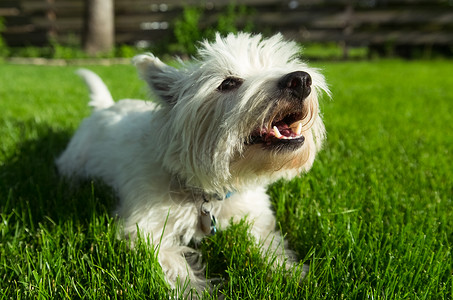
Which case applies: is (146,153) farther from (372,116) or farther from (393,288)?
(372,116)

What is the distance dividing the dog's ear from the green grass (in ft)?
0.58

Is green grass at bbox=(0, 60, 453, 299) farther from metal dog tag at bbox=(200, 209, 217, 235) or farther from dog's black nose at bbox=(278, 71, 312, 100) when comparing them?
dog's black nose at bbox=(278, 71, 312, 100)

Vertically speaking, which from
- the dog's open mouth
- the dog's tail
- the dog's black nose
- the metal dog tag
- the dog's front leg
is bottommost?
the dog's front leg

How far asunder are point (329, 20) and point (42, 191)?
12273 mm

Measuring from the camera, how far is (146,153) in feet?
8.26

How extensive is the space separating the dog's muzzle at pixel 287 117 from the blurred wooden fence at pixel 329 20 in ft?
38.5

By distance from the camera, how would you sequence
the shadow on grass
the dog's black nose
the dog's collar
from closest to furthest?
1. the dog's black nose
2. the dog's collar
3. the shadow on grass

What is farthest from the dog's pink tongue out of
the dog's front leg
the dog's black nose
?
the dog's front leg

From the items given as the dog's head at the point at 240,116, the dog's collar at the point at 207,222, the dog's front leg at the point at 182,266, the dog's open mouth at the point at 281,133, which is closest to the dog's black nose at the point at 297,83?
the dog's head at the point at 240,116

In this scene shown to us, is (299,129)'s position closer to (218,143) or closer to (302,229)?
(218,143)

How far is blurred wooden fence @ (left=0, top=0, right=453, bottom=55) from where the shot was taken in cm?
1305

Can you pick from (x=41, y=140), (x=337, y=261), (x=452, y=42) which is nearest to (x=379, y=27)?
(x=452, y=42)

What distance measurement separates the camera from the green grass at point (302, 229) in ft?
5.80

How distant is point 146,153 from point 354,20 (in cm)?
1240
